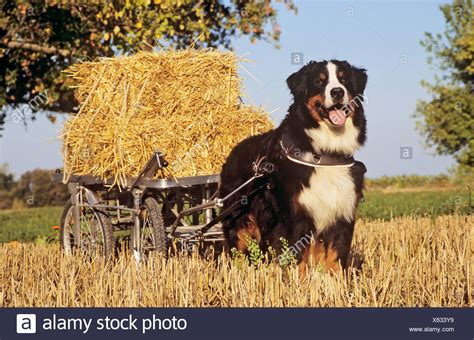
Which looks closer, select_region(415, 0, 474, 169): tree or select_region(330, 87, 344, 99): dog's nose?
select_region(330, 87, 344, 99): dog's nose

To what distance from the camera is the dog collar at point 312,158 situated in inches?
273

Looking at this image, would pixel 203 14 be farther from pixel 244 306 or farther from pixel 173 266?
pixel 244 306

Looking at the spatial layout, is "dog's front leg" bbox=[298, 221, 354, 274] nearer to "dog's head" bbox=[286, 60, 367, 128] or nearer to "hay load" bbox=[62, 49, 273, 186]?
"dog's head" bbox=[286, 60, 367, 128]

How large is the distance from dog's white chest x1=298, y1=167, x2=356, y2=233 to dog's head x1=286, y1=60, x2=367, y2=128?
17.5 inches

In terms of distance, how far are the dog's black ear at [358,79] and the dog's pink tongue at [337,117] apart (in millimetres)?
288

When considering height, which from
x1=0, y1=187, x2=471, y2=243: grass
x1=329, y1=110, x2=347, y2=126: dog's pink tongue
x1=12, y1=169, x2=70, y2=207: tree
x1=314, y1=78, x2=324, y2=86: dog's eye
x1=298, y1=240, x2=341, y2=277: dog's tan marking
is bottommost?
x1=298, y1=240, x2=341, y2=277: dog's tan marking

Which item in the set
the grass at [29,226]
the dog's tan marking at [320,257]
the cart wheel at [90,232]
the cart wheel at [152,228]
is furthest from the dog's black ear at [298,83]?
the grass at [29,226]

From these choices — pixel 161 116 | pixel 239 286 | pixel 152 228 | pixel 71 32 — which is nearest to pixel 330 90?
pixel 239 286

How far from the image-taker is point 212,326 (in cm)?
542

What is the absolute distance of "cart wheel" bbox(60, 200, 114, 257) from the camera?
8509mm

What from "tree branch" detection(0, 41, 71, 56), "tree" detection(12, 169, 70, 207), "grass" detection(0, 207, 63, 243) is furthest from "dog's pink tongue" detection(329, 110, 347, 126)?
"tree" detection(12, 169, 70, 207)

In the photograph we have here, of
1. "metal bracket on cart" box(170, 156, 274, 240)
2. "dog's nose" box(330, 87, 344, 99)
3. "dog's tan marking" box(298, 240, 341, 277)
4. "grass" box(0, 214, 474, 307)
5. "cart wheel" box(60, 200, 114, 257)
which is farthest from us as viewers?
"cart wheel" box(60, 200, 114, 257)

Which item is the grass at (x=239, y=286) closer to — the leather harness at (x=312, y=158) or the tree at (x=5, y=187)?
the leather harness at (x=312, y=158)

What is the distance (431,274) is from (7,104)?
10.7 metres
